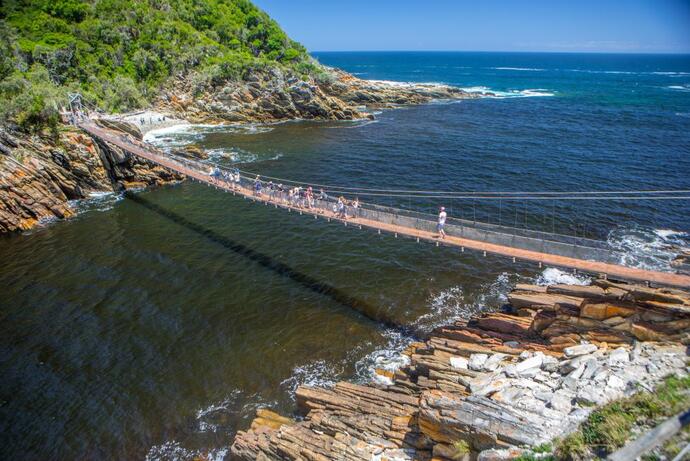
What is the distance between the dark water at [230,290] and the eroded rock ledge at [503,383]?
6.80ft

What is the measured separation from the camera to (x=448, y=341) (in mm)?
15750

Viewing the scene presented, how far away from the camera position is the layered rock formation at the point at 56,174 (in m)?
29.6

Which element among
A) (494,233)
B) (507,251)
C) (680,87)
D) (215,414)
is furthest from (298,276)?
(680,87)

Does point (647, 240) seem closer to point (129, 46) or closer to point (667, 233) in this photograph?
point (667, 233)

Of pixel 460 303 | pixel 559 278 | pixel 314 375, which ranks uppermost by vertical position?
pixel 559 278

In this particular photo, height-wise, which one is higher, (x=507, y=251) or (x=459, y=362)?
(x=507, y=251)

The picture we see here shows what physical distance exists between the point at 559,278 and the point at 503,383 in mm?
12844

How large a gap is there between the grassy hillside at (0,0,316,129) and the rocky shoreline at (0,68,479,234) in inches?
134

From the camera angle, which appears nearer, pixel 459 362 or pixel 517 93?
pixel 459 362

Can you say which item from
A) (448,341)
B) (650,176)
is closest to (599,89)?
(650,176)

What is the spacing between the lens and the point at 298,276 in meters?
23.7

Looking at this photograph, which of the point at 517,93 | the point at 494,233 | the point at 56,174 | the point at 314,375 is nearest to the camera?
the point at 314,375

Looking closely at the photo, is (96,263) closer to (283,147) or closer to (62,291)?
(62,291)

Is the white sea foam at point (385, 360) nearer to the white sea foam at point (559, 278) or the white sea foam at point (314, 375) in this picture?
the white sea foam at point (314, 375)
